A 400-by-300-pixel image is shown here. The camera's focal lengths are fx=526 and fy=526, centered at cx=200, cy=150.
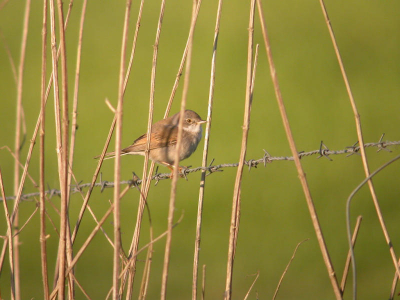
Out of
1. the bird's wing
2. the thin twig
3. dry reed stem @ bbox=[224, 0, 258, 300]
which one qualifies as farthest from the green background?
the thin twig

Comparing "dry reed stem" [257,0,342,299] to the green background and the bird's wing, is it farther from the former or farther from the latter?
the green background

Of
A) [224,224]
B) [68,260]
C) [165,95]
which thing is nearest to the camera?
[68,260]

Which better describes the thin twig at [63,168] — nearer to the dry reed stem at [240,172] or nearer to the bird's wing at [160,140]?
the dry reed stem at [240,172]

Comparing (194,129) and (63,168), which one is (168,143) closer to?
(194,129)

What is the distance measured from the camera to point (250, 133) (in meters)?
10.3

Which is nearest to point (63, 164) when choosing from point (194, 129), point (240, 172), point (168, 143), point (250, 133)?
point (240, 172)

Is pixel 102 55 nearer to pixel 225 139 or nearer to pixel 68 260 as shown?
pixel 225 139

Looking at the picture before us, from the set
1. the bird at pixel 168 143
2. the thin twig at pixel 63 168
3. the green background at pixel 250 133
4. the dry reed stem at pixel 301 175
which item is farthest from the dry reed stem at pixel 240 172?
the green background at pixel 250 133

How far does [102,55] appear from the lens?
11578 millimetres

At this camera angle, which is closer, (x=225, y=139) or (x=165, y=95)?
(x=225, y=139)

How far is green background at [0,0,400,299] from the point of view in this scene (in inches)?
346

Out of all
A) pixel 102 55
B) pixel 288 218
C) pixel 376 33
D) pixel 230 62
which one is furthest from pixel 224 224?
pixel 376 33

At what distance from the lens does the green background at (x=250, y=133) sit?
28.8 feet

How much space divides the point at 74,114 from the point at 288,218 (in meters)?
6.64
